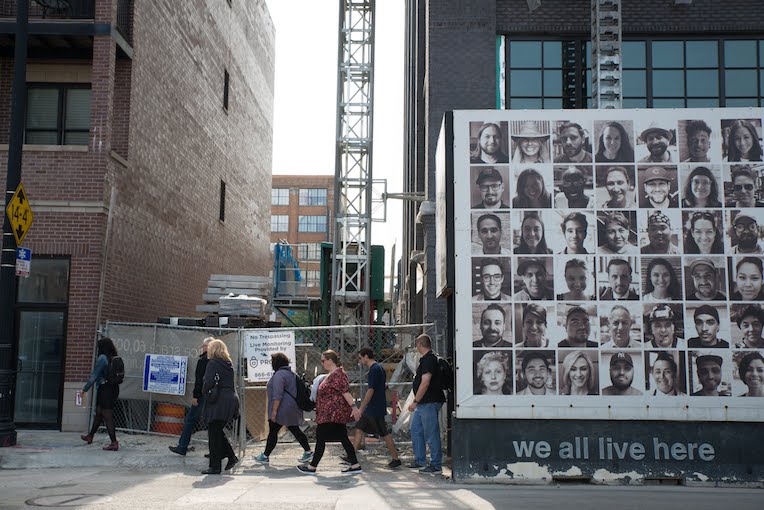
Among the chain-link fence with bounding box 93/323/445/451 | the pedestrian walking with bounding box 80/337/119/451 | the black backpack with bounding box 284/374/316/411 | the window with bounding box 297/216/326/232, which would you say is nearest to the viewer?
the black backpack with bounding box 284/374/316/411

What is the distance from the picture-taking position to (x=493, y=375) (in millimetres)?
9578

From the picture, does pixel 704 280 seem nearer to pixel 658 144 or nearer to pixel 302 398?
pixel 658 144

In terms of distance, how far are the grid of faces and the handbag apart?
11.2 ft

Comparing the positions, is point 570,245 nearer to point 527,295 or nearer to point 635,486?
point 527,295

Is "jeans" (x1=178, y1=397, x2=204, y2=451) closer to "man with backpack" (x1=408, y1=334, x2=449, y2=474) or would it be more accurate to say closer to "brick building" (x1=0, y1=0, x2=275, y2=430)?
"man with backpack" (x1=408, y1=334, x2=449, y2=474)

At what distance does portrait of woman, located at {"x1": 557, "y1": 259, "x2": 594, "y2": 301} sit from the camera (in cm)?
966

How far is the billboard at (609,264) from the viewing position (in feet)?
31.3

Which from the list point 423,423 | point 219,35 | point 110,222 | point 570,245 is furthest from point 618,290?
point 219,35

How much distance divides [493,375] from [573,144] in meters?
3.08

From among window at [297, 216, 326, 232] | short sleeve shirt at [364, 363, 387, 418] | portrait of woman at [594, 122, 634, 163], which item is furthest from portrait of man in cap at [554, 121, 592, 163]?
window at [297, 216, 326, 232]

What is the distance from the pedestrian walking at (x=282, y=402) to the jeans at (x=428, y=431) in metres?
1.67

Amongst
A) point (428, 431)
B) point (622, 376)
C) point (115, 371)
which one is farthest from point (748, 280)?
point (115, 371)

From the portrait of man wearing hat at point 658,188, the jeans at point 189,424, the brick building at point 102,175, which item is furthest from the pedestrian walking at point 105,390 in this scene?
the portrait of man wearing hat at point 658,188

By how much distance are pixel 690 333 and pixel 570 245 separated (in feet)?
5.90
